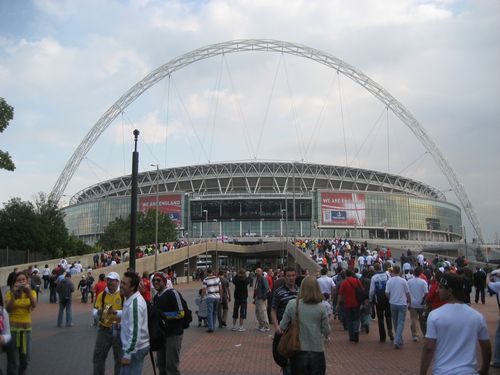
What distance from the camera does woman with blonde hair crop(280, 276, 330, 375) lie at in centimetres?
631

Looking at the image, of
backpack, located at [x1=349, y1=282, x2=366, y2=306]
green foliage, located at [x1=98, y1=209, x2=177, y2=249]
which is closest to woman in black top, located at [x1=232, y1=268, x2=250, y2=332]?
backpack, located at [x1=349, y1=282, x2=366, y2=306]

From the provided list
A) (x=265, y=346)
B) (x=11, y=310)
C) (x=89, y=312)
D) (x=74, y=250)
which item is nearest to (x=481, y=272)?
(x=265, y=346)

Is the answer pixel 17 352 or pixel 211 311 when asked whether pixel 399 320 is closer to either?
pixel 211 311

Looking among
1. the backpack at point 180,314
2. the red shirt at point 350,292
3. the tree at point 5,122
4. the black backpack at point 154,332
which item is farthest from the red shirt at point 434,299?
the tree at point 5,122

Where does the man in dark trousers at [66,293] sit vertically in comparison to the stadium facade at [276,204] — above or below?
below

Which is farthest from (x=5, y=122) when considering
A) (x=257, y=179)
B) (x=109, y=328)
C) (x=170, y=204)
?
(x=257, y=179)

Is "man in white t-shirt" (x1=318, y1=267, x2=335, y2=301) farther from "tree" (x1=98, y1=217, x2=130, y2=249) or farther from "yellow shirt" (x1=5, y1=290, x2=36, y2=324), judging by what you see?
"tree" (x1=98, y1=217, x2=130, y2=249)

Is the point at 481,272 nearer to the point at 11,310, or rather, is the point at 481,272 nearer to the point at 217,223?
the point at 11,310

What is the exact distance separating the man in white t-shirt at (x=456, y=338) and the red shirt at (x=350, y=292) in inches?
356

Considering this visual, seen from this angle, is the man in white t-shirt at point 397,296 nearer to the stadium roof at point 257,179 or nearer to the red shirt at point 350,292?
the red shirt at point 350,292

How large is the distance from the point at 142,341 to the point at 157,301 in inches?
77.3

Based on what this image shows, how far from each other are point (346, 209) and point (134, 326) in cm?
12035

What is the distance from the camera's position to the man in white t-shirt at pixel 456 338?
482 centimetres

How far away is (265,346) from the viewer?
45.6 ft
